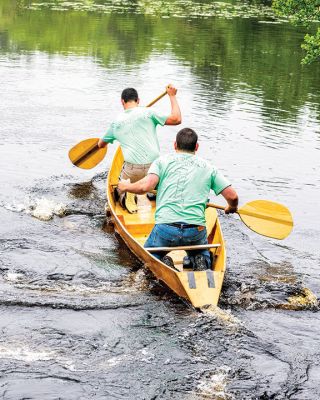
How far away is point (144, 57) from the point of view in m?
26.5

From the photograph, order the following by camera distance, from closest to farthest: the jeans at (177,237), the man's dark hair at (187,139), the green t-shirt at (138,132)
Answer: the man's dark hair at (187,139) → the jeans at (177,237) → the green t-shirt at (138,132)

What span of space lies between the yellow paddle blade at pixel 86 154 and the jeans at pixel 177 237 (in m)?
4.97

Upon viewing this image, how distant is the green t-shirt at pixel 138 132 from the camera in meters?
10.4

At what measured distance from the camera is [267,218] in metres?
9.16

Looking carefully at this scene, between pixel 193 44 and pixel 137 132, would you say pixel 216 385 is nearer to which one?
pixel 137 132

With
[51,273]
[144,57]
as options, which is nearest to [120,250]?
[51,273]

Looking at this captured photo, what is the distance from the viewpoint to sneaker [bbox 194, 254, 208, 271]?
8188 millimetres

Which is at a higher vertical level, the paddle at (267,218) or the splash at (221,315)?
the paddle at (267,218)

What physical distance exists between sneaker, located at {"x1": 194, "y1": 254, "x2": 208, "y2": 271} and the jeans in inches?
1.8

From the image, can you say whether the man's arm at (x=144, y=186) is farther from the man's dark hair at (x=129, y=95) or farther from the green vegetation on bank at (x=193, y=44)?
the green vegetation on bank at (x=193, y=44)

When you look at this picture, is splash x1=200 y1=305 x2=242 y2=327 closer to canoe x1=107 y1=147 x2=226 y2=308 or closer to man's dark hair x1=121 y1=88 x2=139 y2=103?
canoe x1=107 y1=147 x2=226 y2=308

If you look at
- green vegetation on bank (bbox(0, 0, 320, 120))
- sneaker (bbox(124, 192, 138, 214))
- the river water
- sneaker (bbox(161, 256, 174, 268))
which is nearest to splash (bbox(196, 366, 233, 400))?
the river water

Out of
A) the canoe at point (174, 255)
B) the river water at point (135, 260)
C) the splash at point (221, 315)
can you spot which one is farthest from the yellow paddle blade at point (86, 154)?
the splash at point (221, 315)

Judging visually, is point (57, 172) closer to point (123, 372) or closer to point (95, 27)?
point (123, 372)
